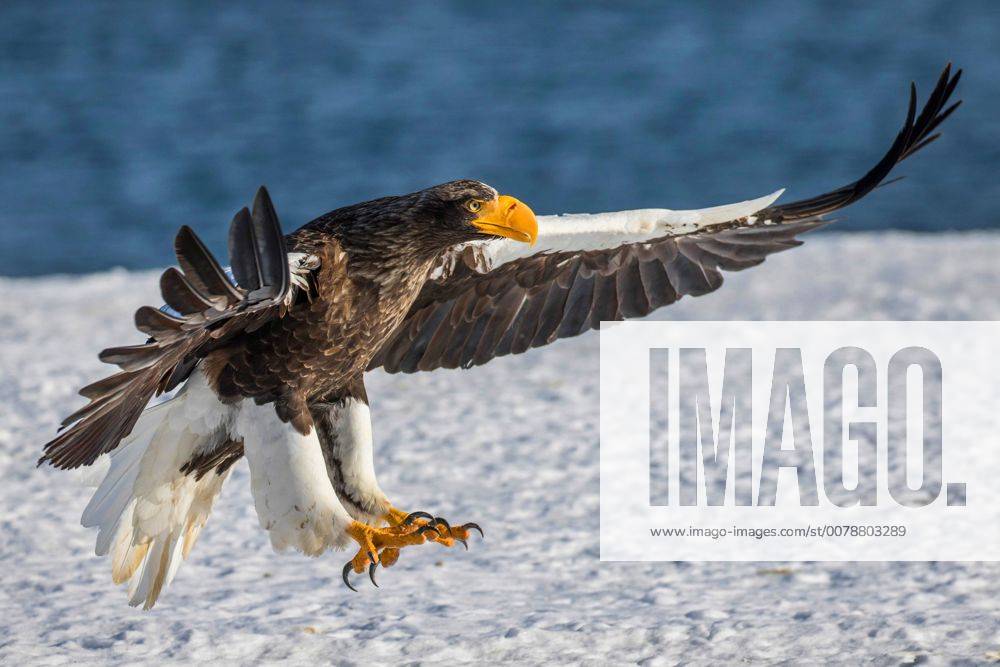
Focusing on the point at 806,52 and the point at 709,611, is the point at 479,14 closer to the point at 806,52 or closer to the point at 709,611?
the point at 806,52

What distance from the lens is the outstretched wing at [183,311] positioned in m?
3.25

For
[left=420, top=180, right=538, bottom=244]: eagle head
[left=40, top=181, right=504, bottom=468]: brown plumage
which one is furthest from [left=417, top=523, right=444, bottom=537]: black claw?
[left=420, top=180, right=538, bottom=244]: eagle head

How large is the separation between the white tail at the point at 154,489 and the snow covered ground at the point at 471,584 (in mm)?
133

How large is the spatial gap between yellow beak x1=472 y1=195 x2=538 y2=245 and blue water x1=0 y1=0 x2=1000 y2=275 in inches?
416

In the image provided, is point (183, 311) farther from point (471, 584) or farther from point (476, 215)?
point (471, 584)

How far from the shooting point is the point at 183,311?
3311 mm

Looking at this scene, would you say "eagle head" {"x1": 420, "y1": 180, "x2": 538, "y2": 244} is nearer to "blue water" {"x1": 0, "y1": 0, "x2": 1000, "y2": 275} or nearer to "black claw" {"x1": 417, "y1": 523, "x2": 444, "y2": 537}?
"black claw" {"x1": 417, "y1": 523, "x2": 444, "y2": 537}

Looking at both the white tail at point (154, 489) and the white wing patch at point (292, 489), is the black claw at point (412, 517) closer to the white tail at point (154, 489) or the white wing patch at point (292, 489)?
the white wing patch at point (292, 489)

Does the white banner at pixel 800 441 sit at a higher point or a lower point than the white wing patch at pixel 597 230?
lower

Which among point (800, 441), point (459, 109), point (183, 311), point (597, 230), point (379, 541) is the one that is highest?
point (459, 109)

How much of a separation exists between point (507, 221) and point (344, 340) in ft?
1.87

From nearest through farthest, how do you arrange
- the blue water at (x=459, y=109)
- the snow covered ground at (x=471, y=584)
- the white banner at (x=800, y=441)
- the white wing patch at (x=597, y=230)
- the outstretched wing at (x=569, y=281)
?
1. the snow covered ground at (x=471, y=584)
2. the white wing patch at (x=597, y=230)
3. the outstretched wing at (x=569, y=281)
4. the white banner at (x=800, y=441)
5. the blue water at (x=459, y=109)

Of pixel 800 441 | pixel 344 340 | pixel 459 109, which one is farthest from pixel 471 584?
pixel 459 109

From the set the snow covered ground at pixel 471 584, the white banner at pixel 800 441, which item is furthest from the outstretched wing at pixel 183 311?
the white banner at pixel 800 441
